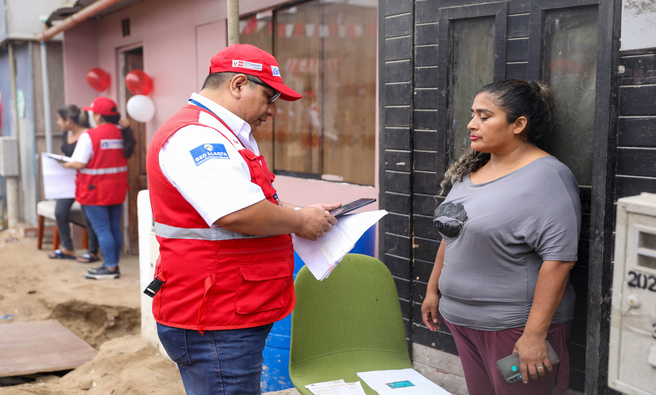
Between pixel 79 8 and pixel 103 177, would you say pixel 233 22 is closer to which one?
pixel 103 177

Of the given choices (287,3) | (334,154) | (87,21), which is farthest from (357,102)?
(87,21)

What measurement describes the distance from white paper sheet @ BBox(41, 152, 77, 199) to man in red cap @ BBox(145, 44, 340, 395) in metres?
5.70

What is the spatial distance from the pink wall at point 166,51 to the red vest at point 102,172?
0.67m

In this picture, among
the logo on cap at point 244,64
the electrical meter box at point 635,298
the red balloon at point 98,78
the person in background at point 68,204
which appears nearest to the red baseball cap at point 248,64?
the logo on cap at point 244,64

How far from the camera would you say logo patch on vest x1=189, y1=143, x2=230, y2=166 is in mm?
1824

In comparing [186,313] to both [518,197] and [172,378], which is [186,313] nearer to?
[518,197]

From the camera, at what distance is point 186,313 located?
2.01m

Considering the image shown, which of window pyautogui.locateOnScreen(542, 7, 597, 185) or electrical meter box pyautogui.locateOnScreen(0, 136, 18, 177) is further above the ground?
window pyautogui.locateOnScreen(542, 7, 597, 185)

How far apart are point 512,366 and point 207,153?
1386 mm

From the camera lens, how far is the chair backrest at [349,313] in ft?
8.83

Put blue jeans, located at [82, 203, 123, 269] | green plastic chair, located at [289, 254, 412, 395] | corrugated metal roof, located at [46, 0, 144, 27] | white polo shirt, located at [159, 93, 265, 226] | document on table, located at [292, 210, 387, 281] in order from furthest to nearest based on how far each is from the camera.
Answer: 1. corrugated metal roof, located at [46, 0, 144, 27]
2. blue jeans, located at [82, 203, 123, 269]
3. green plastic chair, located at [289, 254, 412, 395]
4. document on table, located at [292, 210, 387, 281]
5. white polo shirt, located at [159, 93, 265, 226]

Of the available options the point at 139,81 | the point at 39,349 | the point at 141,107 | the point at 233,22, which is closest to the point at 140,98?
the point at 141,107

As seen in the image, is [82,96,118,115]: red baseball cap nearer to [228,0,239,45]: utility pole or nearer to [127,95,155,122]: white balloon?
[127,95,155,122]: white balloon

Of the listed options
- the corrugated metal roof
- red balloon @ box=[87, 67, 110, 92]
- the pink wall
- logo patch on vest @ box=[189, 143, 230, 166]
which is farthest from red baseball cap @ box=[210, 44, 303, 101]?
red balloon @ box=[87, 67, 110, 92]
